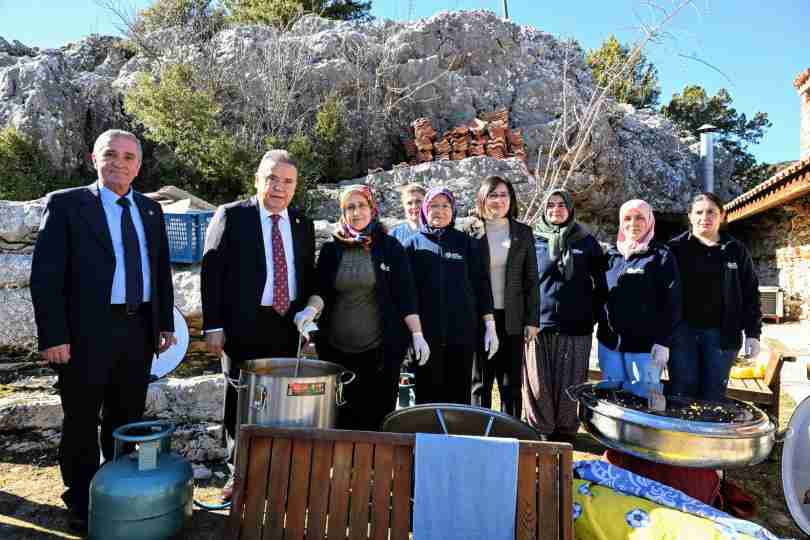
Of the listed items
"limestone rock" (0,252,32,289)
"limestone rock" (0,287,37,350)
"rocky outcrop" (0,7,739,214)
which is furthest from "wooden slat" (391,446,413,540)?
"rocky outcrop" (0,7,739,214)

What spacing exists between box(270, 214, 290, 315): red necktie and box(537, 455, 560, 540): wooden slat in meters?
1.51

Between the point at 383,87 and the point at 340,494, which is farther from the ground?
the point at 383,87

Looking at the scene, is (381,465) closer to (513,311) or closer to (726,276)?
(513,311)

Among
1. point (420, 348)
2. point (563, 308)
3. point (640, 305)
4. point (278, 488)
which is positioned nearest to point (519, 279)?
point (563, 308)

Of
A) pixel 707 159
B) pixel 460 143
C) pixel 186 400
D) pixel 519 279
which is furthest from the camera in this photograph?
pixel 707 159

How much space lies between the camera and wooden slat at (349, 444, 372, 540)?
1.99 metres

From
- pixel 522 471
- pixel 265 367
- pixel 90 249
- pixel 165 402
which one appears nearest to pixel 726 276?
pixel 522 471

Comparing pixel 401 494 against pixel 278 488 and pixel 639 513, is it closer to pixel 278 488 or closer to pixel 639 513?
pixel 278 488

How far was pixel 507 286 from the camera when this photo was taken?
11.0 ft

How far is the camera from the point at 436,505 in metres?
1.96

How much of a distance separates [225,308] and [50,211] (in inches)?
35.4

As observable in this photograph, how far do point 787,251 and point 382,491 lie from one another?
36.3ft

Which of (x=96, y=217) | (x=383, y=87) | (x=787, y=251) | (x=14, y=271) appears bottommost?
(x=14, y=271)

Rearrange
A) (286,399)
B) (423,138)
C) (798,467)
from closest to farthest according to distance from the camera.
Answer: (286,399) → (798,467) → (423,138)
